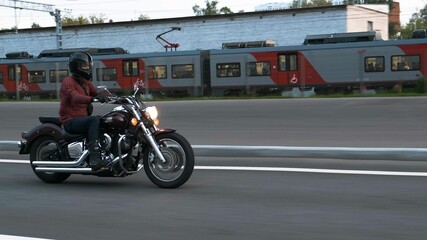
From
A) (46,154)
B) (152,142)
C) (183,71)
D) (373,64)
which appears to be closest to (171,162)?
(152,142)

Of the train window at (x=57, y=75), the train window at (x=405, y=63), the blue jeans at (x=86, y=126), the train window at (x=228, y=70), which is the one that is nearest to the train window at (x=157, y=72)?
the train window at (x=228, y=70)

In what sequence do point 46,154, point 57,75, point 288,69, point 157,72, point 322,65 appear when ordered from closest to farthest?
point 46,154, point 322,65, point 288,69, point 157,72, point 57,75

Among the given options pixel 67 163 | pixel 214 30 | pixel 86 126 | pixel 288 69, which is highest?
pixel 214 30

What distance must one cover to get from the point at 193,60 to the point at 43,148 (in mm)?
28191

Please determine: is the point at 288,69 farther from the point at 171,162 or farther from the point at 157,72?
the point at 171,162

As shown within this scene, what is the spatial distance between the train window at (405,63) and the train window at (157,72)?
14787mm

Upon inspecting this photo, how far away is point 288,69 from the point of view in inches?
1319

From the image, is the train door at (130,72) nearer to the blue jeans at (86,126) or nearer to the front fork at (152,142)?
the blue jeans at (86,126)

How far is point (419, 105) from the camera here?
19719 mm

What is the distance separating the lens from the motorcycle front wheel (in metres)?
7.06

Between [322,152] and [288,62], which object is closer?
[322,152]

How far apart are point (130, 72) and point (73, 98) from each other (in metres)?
30.4

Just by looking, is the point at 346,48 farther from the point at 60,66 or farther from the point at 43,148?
the point at 43,148

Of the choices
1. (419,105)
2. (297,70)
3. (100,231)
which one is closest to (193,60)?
(297,70)
